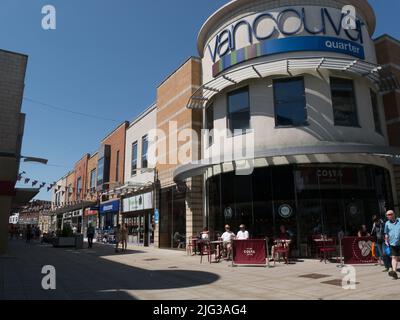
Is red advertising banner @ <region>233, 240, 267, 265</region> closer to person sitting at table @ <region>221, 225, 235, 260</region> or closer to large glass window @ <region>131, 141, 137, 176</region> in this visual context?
person sitting at table @ <region>221, 225, 235, 260</region>

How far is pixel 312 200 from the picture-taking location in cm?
1551

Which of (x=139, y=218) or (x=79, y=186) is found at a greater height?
(x=79, y=186)

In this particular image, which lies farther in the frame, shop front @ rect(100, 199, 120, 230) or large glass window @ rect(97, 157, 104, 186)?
large glass window @ rect(97, 157, 104, 186)

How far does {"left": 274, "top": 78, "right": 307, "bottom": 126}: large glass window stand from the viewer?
16.6 metres

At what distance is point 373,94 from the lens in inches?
735

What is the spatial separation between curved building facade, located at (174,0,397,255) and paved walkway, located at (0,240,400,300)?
11.1 ft

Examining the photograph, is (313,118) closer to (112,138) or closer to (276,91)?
(276,91)

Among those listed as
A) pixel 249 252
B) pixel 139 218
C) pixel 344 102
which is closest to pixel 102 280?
pixel 249 252

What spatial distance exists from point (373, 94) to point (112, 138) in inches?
1059

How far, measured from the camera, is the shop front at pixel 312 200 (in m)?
15.4

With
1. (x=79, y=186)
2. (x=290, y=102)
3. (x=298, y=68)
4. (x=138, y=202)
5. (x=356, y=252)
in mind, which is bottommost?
(x=356, y=252)

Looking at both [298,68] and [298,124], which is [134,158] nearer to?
[298,124]

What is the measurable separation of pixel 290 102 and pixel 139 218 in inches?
672

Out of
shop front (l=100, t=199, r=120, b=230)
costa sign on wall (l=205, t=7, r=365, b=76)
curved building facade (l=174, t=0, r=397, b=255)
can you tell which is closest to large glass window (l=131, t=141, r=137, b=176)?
shop front (l=100, t=199, r=120, b=230)
